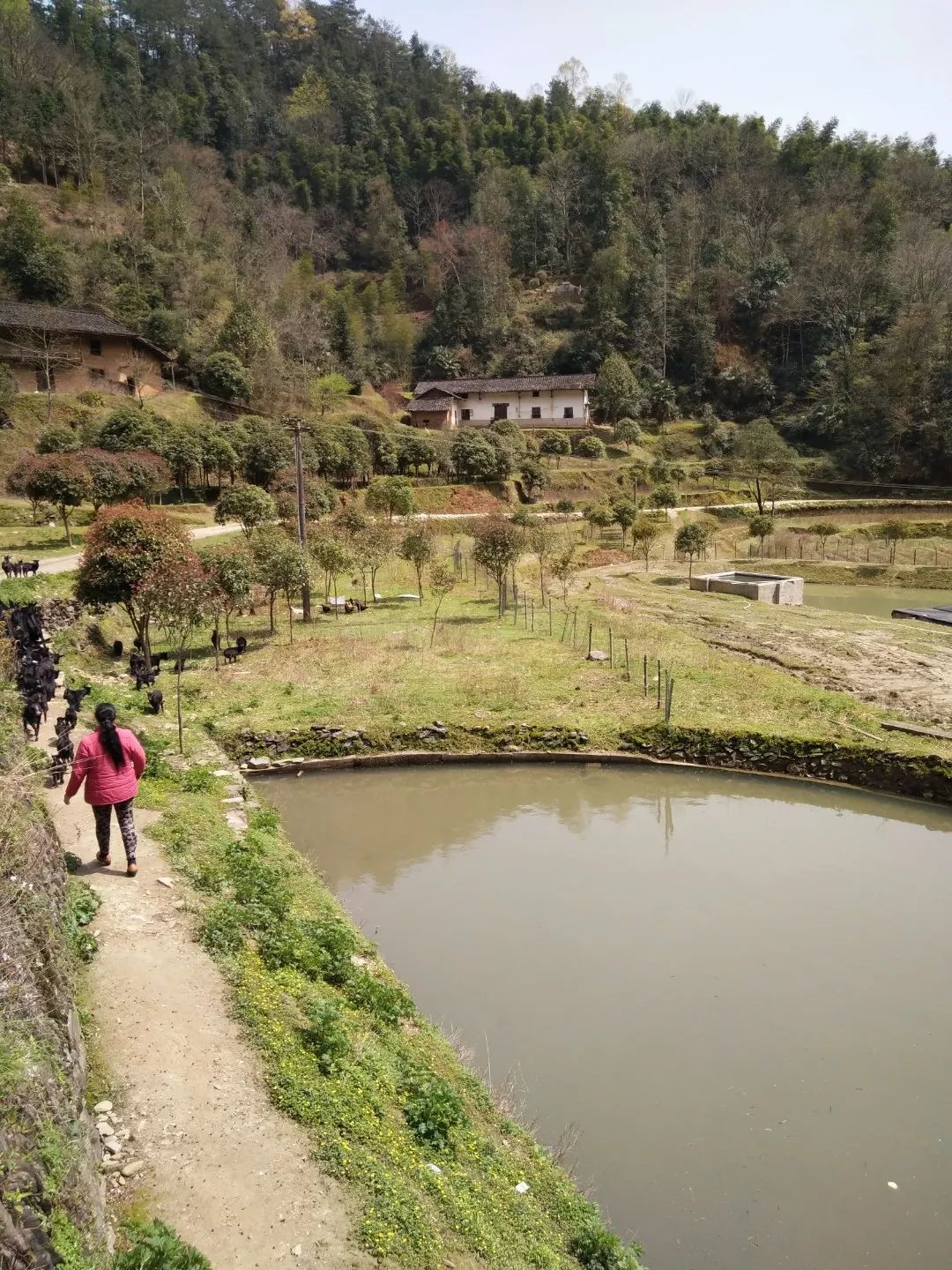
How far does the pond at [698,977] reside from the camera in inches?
231

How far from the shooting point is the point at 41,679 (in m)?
Result: 11.1

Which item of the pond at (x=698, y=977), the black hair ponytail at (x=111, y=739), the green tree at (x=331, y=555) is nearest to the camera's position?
the pond at (x=698, y=977)

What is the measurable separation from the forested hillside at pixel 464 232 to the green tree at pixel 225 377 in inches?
76.6

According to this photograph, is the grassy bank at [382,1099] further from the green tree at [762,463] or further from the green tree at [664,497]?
the green tree at [762,463]

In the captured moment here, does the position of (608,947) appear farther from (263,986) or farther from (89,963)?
(89,963)

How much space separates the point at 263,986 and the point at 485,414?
193 feet

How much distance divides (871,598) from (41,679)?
29.6 metres

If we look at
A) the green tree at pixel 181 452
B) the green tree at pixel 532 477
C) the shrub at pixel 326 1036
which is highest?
the green tree at pixel 181 452

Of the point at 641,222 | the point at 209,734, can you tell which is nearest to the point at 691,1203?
the point at 209,734

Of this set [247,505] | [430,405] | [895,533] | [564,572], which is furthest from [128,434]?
[895,533]

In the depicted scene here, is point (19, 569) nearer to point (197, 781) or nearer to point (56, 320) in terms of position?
point (197, 781)

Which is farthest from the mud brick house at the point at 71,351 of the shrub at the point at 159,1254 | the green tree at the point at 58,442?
the shrub at the point at 159,1254

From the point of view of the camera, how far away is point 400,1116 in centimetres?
543

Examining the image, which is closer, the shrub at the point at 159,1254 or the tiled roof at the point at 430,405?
the shrub at the point at 159,1254
